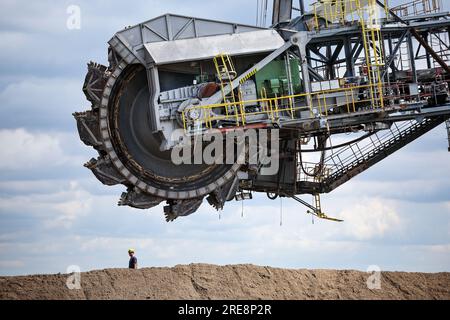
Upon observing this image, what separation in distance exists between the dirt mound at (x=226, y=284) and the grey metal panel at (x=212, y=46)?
584cm

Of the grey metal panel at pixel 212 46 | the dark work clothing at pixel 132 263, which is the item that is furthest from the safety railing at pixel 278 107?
the dark work clothing at pixel 132 263

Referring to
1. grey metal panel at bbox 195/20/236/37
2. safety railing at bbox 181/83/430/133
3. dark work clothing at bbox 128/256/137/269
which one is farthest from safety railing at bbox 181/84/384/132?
dark work clothing at bbox 128/256/137/269

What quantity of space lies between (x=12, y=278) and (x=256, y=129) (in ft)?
25.6

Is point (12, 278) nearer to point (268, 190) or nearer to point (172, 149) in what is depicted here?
point (172, 149)

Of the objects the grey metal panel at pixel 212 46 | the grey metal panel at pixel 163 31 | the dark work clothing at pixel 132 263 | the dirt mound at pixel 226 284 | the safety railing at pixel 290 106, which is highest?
the grey metal panel at pixel 163 31

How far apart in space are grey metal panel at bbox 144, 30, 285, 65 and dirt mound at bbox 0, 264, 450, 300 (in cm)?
584

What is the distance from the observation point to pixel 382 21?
91.6ft

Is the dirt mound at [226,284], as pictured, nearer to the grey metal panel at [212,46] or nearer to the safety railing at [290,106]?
the safety railing at [290,106]

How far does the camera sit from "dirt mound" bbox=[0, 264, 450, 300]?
2436 cm

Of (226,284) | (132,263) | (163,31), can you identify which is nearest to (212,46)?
(163,31)

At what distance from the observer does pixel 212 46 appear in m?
26.8

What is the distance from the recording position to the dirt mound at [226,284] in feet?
79.9

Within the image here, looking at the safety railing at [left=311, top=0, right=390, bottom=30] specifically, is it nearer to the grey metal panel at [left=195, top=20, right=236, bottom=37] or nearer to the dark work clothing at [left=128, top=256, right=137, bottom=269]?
the grey metal panel at [left=195, top=20, right=236, bottom=37]
